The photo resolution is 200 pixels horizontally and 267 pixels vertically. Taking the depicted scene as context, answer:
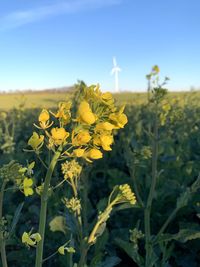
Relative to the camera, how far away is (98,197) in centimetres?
397

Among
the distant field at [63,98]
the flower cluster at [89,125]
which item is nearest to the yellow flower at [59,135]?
the flower cluster at [89,125]

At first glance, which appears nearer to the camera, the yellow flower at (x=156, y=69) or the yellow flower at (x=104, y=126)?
the yellow flower at (x=104, y=126)

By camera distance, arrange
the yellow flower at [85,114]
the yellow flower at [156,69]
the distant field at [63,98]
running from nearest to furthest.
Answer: the yellow flower at [85,114]
the yellow flower at [156,69]
the distant field at [63,98]

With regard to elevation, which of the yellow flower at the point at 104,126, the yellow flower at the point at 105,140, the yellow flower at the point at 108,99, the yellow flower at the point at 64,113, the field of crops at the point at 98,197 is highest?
the yellow flower at the point at 108,99

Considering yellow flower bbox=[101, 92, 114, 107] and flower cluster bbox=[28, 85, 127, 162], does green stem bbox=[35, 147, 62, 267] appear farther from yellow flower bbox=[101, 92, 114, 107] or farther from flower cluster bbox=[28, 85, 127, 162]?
yellow flower bbox=[101, 92, 114, 107]

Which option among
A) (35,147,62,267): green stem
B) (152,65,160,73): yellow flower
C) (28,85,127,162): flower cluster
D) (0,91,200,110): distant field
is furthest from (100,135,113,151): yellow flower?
(0,91,200,110): distant field

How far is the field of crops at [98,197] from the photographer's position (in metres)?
1.01

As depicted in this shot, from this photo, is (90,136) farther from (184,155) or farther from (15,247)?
(184,155)

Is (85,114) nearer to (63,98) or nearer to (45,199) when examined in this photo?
(45,199)

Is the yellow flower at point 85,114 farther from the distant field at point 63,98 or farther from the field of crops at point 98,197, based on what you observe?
the distant field at point 63,98

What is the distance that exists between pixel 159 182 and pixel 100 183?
3.79 feet

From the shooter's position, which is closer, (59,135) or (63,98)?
(59,135)

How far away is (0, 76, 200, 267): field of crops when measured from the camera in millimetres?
1014

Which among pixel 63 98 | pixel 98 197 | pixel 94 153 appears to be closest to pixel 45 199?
pixel 94 153
